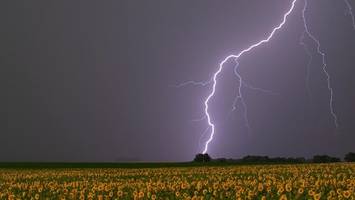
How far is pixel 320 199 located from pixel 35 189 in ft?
25.0

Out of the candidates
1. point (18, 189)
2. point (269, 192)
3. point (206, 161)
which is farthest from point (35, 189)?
point (206, 161)

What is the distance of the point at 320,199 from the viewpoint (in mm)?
10680

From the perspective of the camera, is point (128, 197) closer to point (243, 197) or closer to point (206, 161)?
point (243, 197)

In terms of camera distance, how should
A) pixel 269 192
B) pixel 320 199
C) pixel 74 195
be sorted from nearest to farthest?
pixel 320 199 → pixel 269 192 → pixel 74 195

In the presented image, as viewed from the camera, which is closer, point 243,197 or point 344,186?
point 243,197

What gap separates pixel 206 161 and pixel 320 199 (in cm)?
3884

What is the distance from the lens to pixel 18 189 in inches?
637

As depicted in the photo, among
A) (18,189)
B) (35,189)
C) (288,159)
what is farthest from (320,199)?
(288,159)

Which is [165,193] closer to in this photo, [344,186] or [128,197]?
[128,197]

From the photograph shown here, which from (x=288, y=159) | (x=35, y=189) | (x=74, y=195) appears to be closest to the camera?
(x=74, y=195)

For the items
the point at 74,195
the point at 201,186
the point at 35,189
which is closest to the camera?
the point at 74,195

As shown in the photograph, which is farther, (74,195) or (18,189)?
(18,189)

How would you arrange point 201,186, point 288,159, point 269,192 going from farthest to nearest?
point 288,159
point 201,186
point 269,192

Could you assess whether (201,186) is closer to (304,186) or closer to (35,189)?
(304,186)
